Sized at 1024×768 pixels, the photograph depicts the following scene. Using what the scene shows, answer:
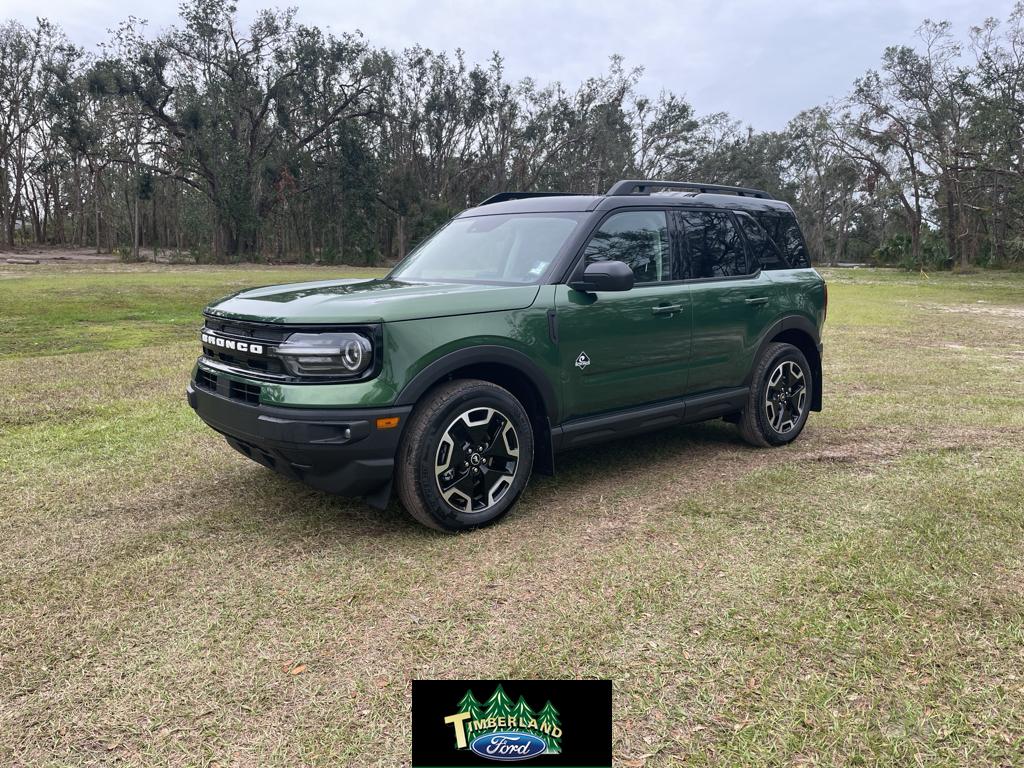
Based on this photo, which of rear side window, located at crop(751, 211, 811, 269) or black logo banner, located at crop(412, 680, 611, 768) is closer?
black logo banner, located at crop(412, 680, 611, 768)

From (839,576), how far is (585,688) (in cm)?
155

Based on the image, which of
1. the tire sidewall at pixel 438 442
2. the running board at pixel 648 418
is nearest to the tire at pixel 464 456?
the tire sidewall at pixel 438 442

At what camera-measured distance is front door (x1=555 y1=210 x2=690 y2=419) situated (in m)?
4.24

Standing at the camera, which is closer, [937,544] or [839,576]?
[839,576]

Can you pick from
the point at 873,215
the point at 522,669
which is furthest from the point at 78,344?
the point at 873,215

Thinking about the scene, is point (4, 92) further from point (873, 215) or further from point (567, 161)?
point (873, 215)

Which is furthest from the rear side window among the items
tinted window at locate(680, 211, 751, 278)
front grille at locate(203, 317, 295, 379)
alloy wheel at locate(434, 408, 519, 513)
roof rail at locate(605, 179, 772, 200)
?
front grille at locate(203, 317, 295, 379)

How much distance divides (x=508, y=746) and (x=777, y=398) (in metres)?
4.04

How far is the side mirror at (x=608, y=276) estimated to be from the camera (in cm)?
406

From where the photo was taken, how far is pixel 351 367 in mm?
3533

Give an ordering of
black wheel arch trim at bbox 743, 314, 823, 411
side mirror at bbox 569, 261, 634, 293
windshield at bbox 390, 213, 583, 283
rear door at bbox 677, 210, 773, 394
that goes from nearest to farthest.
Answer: side mirror at bbox 569, 261, 634, 293 → windshield at bbox 390, 213, 583, 283 → rear door at bbox 677, 210, 773, 394 → black wheel arch trim at bbox 743, 314, 823, 411

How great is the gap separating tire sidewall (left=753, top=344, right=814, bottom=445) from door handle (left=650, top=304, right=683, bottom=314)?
3.48ft

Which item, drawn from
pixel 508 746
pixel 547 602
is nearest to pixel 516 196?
pixel 547 602

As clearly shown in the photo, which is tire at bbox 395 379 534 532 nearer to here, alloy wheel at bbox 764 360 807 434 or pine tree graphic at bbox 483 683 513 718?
pine tree graphic at bbox 483 683 513 718
